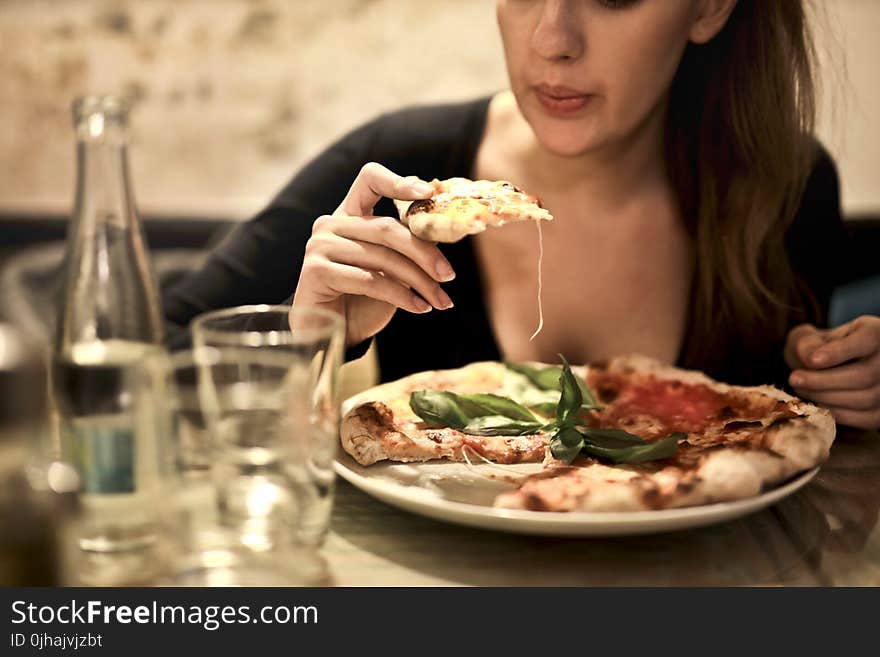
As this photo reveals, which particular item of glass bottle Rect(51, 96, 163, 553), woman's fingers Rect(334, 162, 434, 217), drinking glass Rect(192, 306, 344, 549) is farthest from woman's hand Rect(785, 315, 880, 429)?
glass bottle Rect(51, 96, 163, 553)

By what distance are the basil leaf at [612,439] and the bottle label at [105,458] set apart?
0.43m

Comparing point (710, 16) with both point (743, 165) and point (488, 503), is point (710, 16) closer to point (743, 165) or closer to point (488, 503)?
point (743, 165)

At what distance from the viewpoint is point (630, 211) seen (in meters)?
1.52

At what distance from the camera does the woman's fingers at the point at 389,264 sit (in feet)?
3.16

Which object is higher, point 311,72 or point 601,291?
point 311,72

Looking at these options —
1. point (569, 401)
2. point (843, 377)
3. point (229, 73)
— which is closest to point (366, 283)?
point (569, 401)

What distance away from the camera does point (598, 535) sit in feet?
2.51

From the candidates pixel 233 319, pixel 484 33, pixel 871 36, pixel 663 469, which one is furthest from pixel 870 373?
pixel 484 33

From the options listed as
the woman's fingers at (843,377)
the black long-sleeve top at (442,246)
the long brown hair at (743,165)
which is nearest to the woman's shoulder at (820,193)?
the black long-sleeve top at (442,246)

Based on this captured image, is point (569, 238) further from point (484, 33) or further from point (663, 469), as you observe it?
point (484, 33)

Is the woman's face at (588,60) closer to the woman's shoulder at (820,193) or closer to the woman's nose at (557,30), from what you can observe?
Answer: the woman's nose at (557,30)

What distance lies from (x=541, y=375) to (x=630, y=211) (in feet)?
1.67

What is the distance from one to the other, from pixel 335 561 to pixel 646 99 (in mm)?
859
